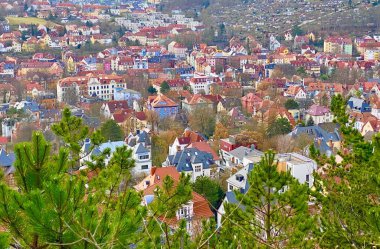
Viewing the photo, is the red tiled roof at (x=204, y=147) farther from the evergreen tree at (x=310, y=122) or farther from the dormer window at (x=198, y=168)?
the evergreen tree at (x=310, y=122)

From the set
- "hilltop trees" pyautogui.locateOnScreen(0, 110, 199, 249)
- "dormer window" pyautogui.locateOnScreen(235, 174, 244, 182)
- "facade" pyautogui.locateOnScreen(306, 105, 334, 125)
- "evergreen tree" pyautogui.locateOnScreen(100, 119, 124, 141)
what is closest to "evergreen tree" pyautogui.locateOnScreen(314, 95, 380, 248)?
"hilltop trees" pyautogui.locateOnScreen(0, 110, 199, 249)

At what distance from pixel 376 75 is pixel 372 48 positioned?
17.8 ft

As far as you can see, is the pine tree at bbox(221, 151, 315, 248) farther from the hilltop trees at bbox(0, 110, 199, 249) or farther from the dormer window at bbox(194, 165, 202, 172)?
the dormer window at bbox(194, 165, 202, 172)

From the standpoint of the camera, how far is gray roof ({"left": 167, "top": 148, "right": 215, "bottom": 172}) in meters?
13.2

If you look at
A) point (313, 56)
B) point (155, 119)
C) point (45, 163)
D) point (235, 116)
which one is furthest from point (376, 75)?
point (45, 163)

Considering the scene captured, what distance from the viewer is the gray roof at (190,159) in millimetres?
13242

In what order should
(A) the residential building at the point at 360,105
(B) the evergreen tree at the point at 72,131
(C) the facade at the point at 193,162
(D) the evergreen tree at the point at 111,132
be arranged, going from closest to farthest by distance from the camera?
(B) the evergreen tree at the point at 72,131, (C) the facade at the point at 193,162, (D) the evergreen tree at the point at 111,132, (A) the residential building at the point at 360,105

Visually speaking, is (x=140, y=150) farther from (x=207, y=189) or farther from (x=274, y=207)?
(x=274, y=207)

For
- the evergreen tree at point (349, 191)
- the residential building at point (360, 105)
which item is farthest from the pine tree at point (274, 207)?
the residential building at point (360, 105)

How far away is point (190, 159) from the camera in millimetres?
13344

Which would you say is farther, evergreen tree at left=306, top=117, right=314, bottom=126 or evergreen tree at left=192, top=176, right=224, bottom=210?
evergreen tree at left=306, top=117, right=314, bottom=126

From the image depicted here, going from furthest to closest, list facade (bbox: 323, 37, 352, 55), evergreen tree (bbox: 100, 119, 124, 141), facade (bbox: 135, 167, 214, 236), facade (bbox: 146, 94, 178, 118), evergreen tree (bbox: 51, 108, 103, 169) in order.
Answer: facade (bbox: 323, 37, 352, 55)
facade (bbox: 146, 94, 178, 118)
evergreen tree (bbox: 100, 119, 124, 141)
facade (bbox: 135, 167, 214, 236)
evergreen tree (bbox: 51, 108, 103, 169)

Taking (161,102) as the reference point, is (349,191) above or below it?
above

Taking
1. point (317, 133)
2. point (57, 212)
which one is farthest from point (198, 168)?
point (57, 212)
